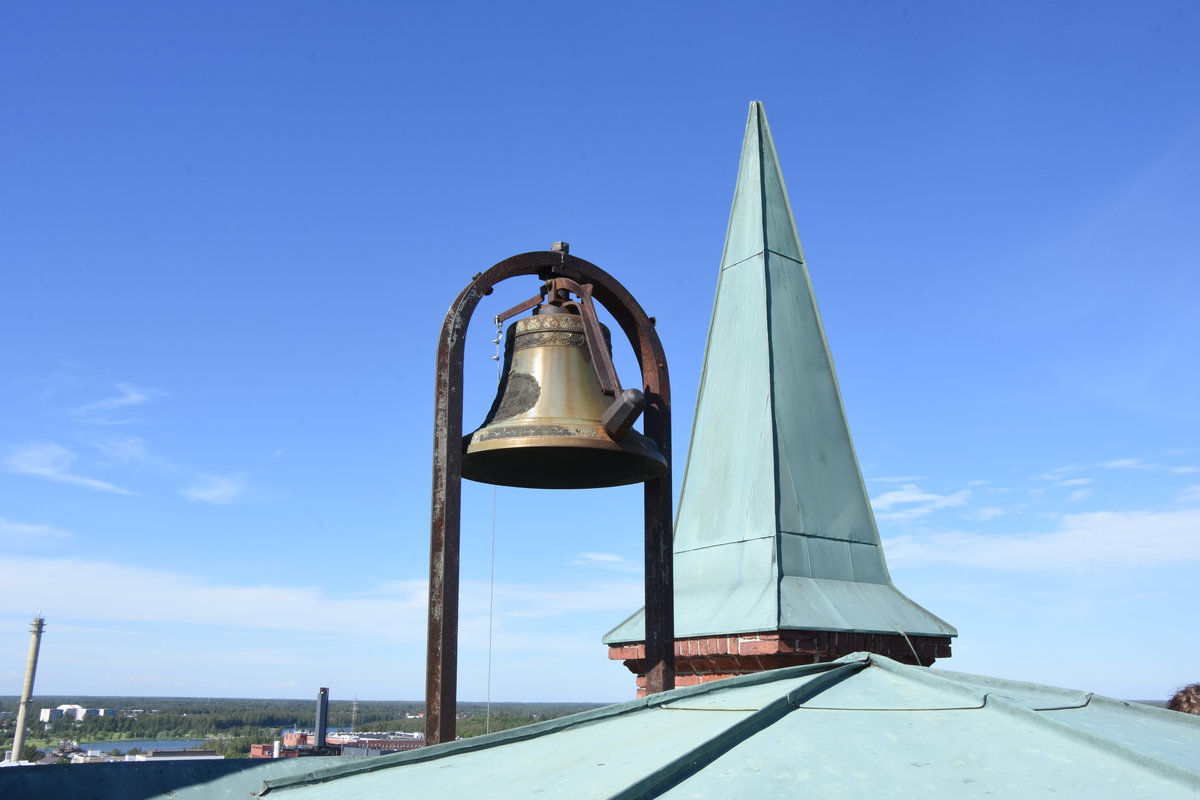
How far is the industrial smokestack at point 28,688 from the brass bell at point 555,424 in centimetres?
4151

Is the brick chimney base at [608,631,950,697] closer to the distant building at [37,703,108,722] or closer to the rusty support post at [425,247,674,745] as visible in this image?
the rusty support post at [425,247,674,745]

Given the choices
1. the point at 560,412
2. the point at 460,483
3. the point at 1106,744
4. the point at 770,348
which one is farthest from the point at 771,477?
the point at 1106,744

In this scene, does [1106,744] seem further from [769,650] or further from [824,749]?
[769,650]

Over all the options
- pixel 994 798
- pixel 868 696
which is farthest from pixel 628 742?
pixel 994 798

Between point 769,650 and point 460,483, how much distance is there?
2.19m

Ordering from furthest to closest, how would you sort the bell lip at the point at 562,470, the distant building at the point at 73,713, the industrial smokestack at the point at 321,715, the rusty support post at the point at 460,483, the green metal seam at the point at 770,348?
the distant building at the point at 73,713, the industrial smokestack at the point at 321,715, the green metal seam at the point at 770,348, the bell lip at the point at 562,470, the rusty support post at the point at 460,483

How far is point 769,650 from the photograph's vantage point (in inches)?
211

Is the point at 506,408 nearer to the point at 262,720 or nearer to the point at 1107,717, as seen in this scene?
the point at 1107,717

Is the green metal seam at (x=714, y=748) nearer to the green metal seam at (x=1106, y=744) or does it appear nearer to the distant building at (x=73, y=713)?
the green metal seam at (x=1106, y=744)

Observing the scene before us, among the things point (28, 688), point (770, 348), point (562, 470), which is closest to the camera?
point (562, 470)

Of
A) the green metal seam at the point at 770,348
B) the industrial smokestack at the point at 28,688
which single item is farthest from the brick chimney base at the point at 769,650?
the industrial smokestack at the point at 28,688

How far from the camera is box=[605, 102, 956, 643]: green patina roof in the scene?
5793 millimetres

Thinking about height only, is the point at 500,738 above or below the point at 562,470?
below

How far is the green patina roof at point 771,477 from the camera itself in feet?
19.0
